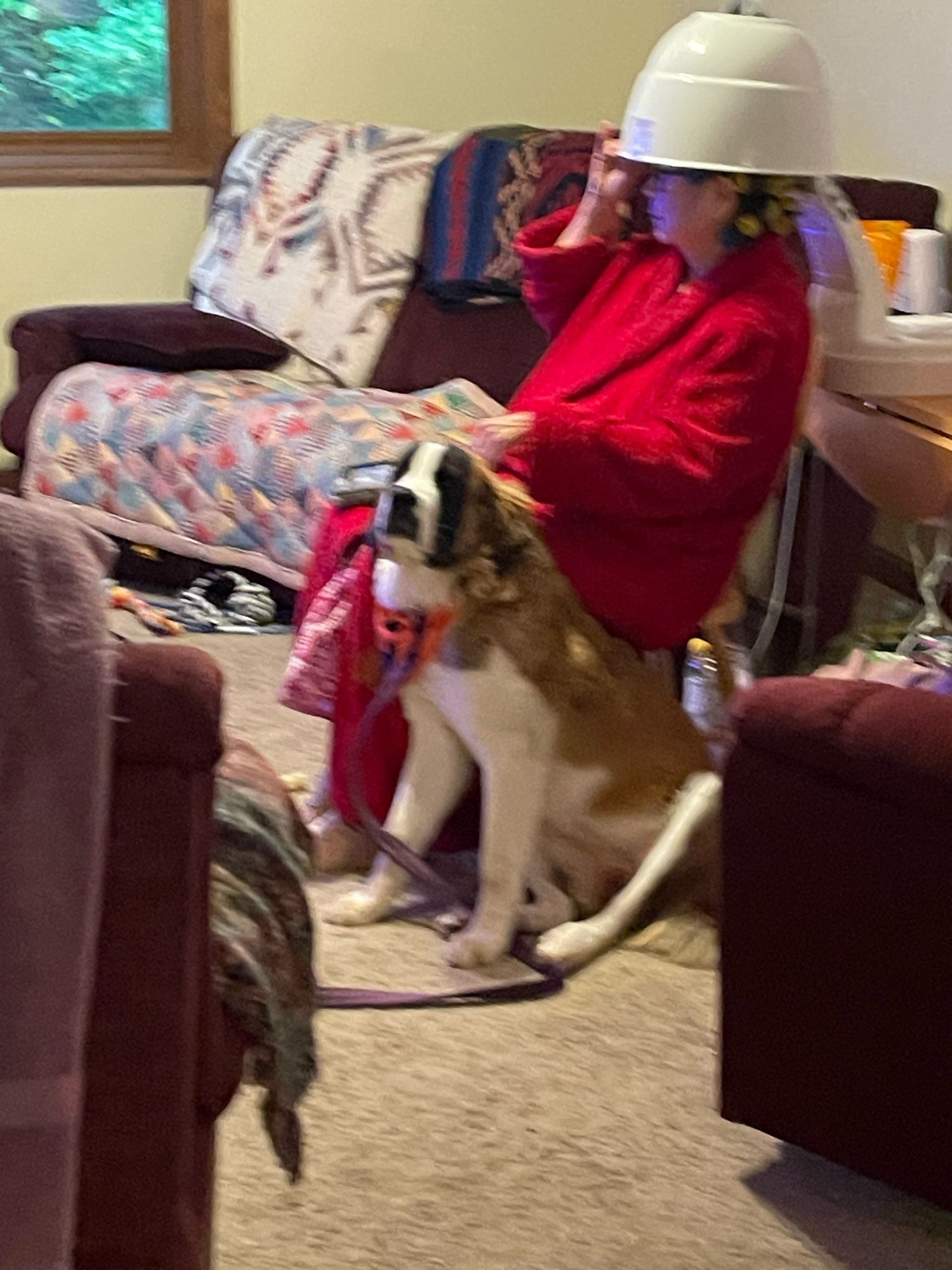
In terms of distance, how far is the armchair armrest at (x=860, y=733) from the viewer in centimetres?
156

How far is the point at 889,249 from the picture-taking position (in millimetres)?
2877

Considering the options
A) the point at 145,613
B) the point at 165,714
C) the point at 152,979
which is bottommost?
the point at 145,613

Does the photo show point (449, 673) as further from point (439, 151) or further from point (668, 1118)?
point (439, 151)

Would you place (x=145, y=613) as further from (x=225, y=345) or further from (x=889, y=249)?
(x=889, y=249)

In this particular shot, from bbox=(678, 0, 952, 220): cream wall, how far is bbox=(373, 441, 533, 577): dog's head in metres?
1.62

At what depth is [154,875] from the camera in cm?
127

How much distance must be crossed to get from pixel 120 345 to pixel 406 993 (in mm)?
2241

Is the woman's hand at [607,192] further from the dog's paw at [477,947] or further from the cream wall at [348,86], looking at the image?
the cream wall at [348,86]

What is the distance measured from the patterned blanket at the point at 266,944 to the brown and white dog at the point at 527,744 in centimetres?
64

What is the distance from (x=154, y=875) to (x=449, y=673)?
0.99m

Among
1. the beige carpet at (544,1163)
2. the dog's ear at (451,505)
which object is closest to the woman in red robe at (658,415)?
the dog's ear at (451,505)

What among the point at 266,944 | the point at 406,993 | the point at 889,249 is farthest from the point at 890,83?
the point at 266,944

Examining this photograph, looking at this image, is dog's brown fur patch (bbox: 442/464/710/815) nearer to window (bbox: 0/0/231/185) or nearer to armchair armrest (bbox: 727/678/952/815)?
armchair armrest (bbox: 727/678/952/815)

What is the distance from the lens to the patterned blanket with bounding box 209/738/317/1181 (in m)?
1.45
